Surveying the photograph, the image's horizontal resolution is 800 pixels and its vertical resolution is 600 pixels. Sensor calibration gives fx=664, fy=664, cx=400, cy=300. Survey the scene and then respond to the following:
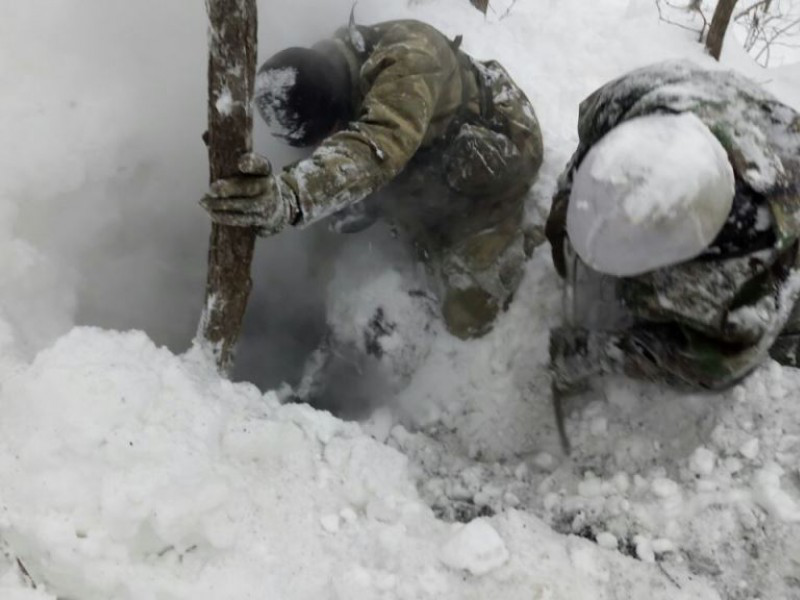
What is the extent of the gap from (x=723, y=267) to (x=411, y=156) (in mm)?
896

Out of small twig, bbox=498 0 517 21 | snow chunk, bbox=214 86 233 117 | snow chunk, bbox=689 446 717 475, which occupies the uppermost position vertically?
snow chunk, bbox=214 86 233 117

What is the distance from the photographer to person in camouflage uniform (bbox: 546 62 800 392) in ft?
4.94

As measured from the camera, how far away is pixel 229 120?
147 centimetres

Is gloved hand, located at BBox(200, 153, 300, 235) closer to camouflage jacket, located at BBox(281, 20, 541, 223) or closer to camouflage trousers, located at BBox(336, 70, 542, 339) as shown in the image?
camouflage jacket, located at BBox(281, 20, 541, 223)

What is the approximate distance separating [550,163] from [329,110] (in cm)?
95

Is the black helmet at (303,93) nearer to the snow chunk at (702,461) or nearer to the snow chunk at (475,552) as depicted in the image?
the snow chunk at (475,552)

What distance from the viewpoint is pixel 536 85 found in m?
3.23

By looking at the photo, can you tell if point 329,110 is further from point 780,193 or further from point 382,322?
point 780,193

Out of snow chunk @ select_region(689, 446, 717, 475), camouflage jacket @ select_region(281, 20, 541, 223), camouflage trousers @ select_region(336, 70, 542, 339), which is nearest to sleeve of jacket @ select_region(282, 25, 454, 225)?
camouflage jacket @ select_region(281, 20, 541, 223)

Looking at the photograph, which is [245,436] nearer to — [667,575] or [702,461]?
[667,575]

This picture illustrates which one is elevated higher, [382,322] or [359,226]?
[359,226]

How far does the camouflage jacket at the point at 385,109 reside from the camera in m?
1.66

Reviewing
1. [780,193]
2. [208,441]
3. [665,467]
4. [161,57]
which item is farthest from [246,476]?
[161,57]

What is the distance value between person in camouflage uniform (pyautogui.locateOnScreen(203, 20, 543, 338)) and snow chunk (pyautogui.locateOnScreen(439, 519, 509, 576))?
0.84 m
